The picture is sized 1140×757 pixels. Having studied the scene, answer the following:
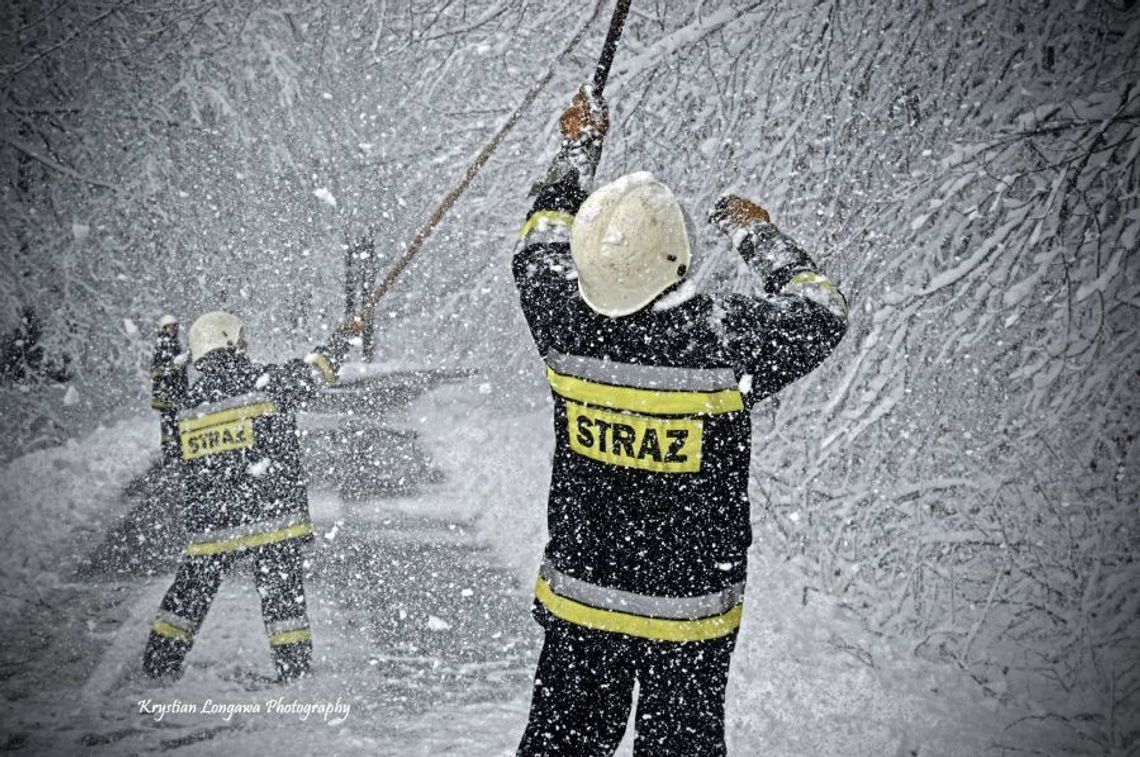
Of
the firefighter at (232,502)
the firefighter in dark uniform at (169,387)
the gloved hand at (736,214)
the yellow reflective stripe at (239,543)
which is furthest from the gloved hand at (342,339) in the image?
the gloved hand at (736,214)

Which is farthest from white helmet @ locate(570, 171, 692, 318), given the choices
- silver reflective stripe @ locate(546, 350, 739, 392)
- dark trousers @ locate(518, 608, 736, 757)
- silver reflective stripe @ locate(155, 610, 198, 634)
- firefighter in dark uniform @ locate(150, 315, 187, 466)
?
firefighter in dark uniform @ locate(150, 315, 187, 466)

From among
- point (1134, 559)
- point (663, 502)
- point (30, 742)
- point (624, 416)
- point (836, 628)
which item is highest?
point (624, 416)

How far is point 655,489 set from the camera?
2.32 metres

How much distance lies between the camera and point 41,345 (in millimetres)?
10211

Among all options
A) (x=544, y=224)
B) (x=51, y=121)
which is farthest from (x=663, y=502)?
(x=51, y=121)

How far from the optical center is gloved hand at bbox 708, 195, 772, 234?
2.64 metres

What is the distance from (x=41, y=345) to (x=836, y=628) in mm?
9627

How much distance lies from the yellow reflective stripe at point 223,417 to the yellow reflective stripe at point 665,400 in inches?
95.8

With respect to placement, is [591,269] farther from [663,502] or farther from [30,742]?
[30,742]

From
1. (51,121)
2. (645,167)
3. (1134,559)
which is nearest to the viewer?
(1134,559)

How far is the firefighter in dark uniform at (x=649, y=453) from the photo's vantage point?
223cm

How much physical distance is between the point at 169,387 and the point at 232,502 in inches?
35.1

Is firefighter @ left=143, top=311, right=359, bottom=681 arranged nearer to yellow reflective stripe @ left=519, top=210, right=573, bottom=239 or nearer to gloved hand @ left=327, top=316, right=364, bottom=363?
gloved hand @ left=327, top=316, right=364, bottom=363

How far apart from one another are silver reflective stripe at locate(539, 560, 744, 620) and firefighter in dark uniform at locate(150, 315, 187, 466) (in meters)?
2.98
